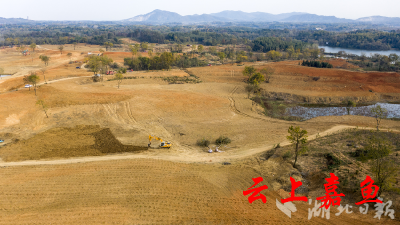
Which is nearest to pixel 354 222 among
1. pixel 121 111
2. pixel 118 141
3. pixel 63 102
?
pixel 118 141

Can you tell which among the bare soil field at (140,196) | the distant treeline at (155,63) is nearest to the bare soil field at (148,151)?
the bare soil field at (140,196)

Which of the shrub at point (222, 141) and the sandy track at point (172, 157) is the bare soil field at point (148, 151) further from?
the shrub at point (222, 141)

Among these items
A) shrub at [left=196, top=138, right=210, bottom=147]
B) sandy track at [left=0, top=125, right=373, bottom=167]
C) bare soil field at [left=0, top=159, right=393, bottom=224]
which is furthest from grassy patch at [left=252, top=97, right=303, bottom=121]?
bare soil field at [left=0, top=159, right=393, bottom=224]

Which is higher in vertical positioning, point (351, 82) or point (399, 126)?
point (351, 82)

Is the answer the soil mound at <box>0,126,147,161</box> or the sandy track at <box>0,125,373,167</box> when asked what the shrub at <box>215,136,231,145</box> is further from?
the soil mound at <box>0,126,147,161</box>

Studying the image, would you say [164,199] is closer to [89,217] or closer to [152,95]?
[89,217]
